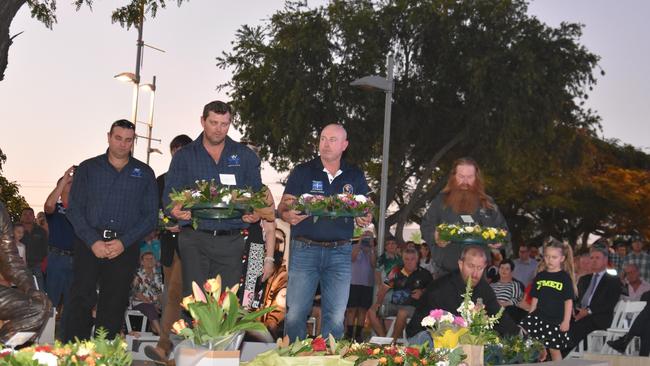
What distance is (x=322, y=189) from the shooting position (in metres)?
8.96

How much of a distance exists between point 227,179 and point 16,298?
6.18ft

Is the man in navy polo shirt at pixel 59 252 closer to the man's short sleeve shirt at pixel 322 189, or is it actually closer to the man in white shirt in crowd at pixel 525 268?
the man's short sleeve shirt at pixel 322 189

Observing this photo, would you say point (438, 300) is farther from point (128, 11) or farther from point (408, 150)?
point (408, 150)

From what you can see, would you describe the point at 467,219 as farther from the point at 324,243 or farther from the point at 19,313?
the point at 19,313

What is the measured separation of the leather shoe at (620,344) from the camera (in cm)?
1205

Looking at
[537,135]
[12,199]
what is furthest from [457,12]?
Answer: [12,199]

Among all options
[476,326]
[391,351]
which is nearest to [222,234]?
[476,326]

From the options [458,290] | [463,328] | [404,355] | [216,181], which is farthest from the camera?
[458,290]

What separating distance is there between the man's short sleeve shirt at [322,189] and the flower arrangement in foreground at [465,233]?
1.10 meters

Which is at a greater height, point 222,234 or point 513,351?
point 222,234

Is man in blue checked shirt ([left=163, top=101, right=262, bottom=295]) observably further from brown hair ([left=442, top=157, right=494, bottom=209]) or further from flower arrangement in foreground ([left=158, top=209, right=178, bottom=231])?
brown hair ([left=442, top=157, right=494, bottom=209])

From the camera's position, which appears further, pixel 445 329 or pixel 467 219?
pixel 467 219

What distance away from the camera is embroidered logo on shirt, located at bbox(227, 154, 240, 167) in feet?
27.3

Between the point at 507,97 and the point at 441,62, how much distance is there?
8.29ft
